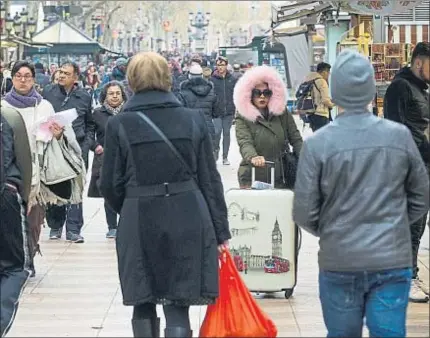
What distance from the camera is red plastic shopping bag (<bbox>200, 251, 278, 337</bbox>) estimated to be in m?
6.08

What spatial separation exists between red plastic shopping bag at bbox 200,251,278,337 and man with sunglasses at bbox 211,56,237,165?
43.3ft

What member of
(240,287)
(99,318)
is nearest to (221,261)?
(240,287)

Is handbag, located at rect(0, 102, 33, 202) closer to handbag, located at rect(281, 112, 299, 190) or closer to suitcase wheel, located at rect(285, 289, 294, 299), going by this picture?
suitcase wheel, located at rect(285, 289, 294, 299)

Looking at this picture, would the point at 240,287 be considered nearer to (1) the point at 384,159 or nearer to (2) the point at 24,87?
(1) the point at 384,159

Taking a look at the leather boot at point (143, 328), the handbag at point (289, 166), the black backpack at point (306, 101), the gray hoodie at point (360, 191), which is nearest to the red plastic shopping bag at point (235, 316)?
the leather boot at point (143, 328)

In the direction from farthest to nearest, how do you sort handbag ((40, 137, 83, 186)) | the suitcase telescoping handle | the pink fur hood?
handbag ((40, 137, 83, 186)) → the pink fur hood → the suitcase telescoping handle

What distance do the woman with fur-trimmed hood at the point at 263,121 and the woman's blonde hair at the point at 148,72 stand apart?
291 cm

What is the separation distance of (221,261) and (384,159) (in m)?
1.30

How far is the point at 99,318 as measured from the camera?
8.36m

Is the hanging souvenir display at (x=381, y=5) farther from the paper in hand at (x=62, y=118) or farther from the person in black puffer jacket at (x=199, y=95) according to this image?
the person in black puffer jacket at (x=199, y=95)

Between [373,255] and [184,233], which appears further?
[184,233]

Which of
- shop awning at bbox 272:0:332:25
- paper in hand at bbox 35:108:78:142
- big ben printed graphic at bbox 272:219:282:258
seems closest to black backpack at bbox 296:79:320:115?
shop awning at bbox 272:0:332:25

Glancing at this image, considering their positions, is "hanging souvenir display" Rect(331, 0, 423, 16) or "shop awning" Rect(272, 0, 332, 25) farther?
"shop awning" Rect(272, 0, 332, 25)

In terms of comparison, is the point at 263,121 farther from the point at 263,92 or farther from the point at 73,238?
the point at 73,238
